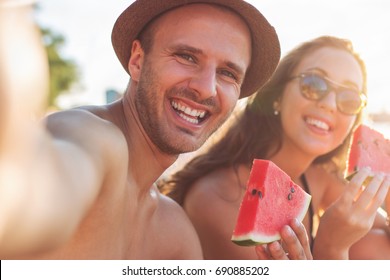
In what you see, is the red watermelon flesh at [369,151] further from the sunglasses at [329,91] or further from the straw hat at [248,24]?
the straw hat at [248,24]

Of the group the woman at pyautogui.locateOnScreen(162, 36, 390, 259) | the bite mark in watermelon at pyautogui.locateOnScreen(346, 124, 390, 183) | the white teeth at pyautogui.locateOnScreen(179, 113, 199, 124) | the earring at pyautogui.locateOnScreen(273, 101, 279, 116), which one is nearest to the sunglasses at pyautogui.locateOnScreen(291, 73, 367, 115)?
the woman at pyautogui.locateOnScreen(162, 36, 390, 259)

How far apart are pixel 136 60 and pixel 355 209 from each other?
5.68 feet

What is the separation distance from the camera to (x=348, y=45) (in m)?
4.44

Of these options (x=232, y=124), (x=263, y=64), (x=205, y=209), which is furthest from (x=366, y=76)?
(x=205, y=209)

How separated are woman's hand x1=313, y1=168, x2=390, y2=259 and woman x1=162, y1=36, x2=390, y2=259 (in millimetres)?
13

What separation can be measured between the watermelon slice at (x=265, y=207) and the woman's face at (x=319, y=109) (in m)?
0.98

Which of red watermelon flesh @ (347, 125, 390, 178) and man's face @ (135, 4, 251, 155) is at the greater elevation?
man's face @ (135, 4, 251, 155)

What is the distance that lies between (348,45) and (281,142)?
103 centimetres

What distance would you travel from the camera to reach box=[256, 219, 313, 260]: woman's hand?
2.85 meters

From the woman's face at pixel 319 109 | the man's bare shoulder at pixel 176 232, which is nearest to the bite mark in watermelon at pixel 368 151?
the woman's face at pixel 319 109

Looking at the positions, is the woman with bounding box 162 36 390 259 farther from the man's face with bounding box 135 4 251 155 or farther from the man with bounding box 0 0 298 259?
the man's face with bounding box 135 4 251 155

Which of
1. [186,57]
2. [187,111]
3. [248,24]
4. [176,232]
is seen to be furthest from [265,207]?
[248,24]

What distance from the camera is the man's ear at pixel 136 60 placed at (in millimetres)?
3070

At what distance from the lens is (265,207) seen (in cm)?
306
